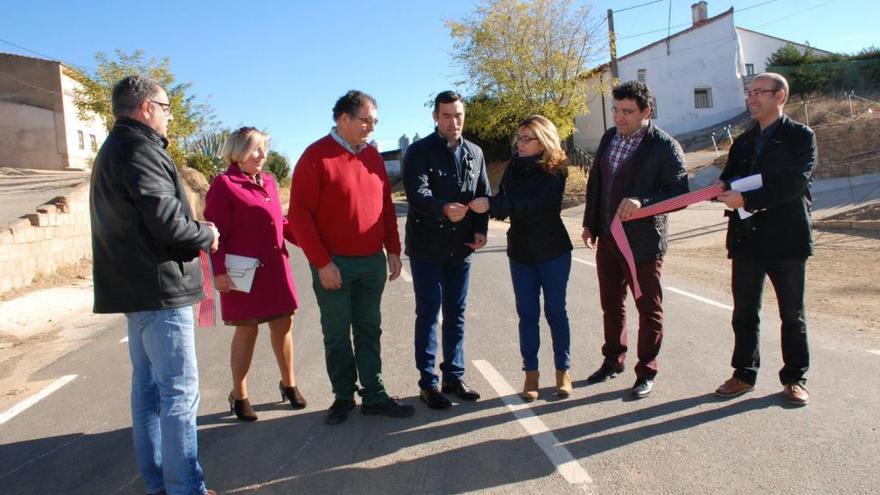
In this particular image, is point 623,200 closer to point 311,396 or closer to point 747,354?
point 747,354

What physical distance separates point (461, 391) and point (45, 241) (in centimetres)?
1029

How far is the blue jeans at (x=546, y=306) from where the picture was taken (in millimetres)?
4402

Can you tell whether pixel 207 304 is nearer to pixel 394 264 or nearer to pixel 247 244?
pixel 247 244

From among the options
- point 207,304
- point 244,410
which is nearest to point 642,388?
point 244,410

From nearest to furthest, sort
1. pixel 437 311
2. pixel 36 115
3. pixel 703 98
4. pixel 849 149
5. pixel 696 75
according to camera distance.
→ pixel 437 311 < pixel 849 149 < pixel 36 115 < pixel 696 75 < pixel 703 98

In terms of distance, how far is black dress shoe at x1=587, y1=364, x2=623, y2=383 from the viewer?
479 cm

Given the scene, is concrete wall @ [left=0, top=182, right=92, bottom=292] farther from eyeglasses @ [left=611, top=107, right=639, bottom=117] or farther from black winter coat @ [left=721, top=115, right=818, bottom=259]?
black winter coat @ [left=721, top=115, right=818, bottom=259]

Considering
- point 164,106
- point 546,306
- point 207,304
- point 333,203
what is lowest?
point 546,306

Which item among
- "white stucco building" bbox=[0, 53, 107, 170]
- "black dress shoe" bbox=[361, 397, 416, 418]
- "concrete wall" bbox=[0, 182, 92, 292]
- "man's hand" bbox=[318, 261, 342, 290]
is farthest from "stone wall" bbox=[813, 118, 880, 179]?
"white stucco building" bbox=[0, 53, 107, 170]

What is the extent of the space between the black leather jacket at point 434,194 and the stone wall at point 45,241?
704 cm

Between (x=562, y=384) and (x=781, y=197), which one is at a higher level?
(x=781, y=197)

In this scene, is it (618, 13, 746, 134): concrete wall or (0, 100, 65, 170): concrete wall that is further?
(618, 13, 746, 134): concrete wall

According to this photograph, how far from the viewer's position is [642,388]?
174 inches

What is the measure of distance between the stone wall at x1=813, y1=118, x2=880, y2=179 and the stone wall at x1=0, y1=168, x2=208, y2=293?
64.4 feet
